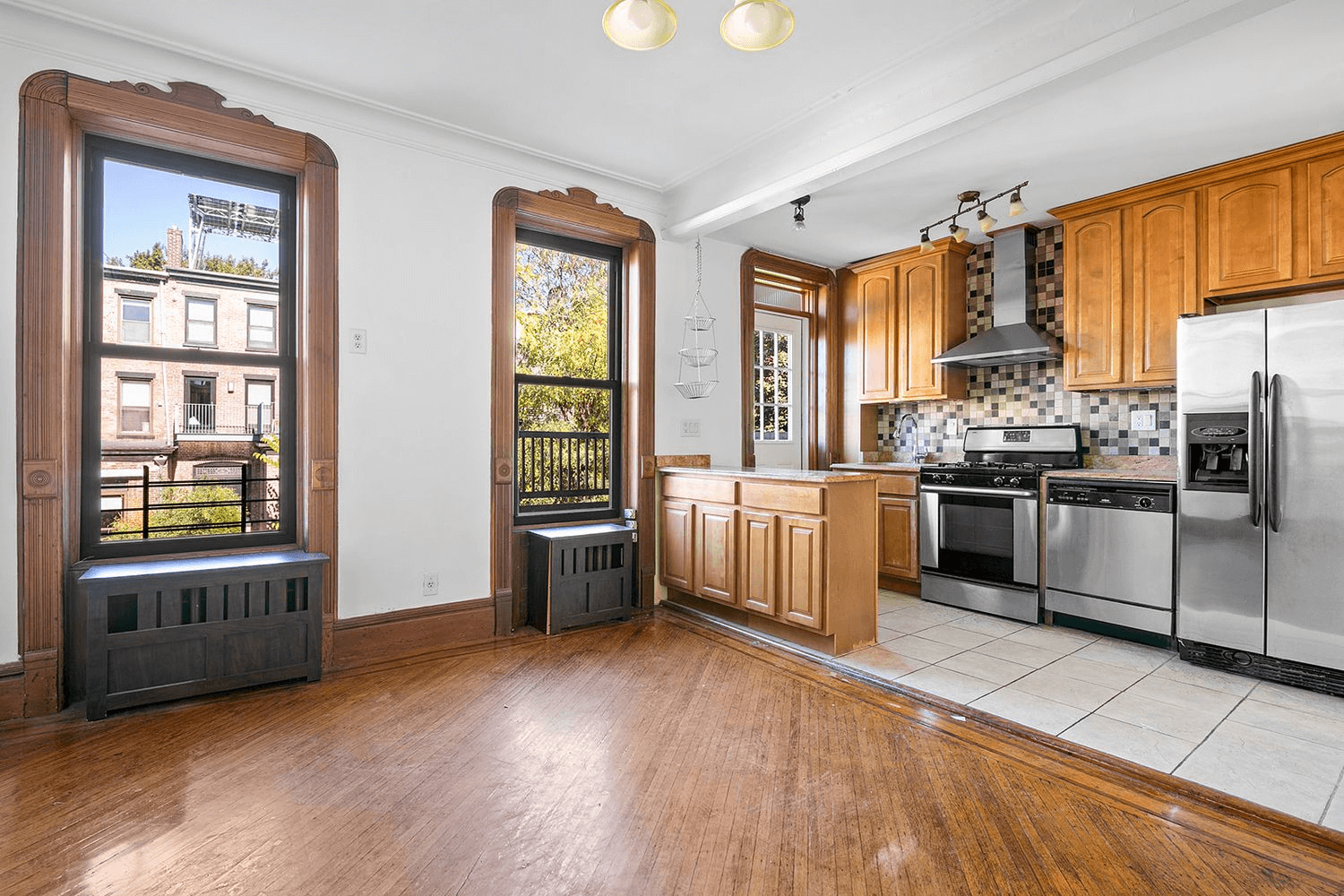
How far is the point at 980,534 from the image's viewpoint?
169 inches

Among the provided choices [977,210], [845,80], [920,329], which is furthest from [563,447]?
[977,210]

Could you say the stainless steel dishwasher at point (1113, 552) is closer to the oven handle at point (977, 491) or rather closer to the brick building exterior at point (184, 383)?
the oven handle at point (977, 491)

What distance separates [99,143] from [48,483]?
1.48m

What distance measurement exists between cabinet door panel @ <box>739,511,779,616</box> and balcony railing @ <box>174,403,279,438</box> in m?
2.51

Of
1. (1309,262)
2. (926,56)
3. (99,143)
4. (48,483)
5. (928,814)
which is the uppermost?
(926,56)

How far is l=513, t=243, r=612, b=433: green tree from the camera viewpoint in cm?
409

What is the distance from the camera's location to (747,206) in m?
3.91

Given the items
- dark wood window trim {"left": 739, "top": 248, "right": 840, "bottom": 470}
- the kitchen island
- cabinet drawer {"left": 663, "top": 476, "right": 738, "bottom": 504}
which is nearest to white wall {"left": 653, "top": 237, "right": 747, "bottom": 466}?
cabinet drawer {"left": 663, "top": 476, "right": 738, "bottom": 504}

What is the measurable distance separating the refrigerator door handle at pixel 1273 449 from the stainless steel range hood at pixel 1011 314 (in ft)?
4.64

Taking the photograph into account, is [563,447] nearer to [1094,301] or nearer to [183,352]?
[183,352]

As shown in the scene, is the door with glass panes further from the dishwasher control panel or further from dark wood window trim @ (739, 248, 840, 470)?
the dishwasher control panel

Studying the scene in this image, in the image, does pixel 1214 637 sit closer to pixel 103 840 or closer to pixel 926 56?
pixel 926 56

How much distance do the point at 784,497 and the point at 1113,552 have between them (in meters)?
1.89

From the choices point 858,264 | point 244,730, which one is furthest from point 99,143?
point 858,264
